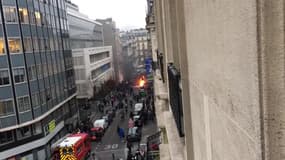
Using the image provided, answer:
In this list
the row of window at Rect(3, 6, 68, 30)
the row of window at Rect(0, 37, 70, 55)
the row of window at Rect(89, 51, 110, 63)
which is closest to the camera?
the row of window at Rect(3, 6, 68, 30)

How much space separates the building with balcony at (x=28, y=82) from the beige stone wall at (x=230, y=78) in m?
27.6

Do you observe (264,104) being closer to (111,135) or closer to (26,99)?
(26,99)

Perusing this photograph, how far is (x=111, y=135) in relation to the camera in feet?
120

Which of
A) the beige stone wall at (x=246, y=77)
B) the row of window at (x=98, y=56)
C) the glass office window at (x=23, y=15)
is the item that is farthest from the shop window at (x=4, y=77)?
the row of window at (x=98, y=56)

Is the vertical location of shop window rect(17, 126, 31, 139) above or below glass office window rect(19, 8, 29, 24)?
below

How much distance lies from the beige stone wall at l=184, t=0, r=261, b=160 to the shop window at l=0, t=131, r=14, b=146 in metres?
27.6

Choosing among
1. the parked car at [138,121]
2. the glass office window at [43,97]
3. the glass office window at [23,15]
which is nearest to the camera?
the glass office window at [23,15]

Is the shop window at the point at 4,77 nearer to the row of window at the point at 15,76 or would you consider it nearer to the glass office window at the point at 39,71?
the row of window at the point at 15,76

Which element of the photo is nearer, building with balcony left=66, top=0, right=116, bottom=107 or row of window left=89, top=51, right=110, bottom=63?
building with balcony left=66, top=0, right=116, bottom=107

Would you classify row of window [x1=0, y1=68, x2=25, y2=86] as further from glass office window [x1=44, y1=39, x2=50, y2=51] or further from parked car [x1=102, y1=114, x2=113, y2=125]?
parked car [x1=102, y1=114, x2=113, y2=125]

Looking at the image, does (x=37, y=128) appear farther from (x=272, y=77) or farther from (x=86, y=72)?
(x=272, y=77)

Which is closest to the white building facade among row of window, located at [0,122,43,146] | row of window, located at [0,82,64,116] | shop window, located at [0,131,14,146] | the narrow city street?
the narrow city street

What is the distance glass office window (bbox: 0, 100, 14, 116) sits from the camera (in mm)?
27531

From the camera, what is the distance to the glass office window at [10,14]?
2795 centimetres
